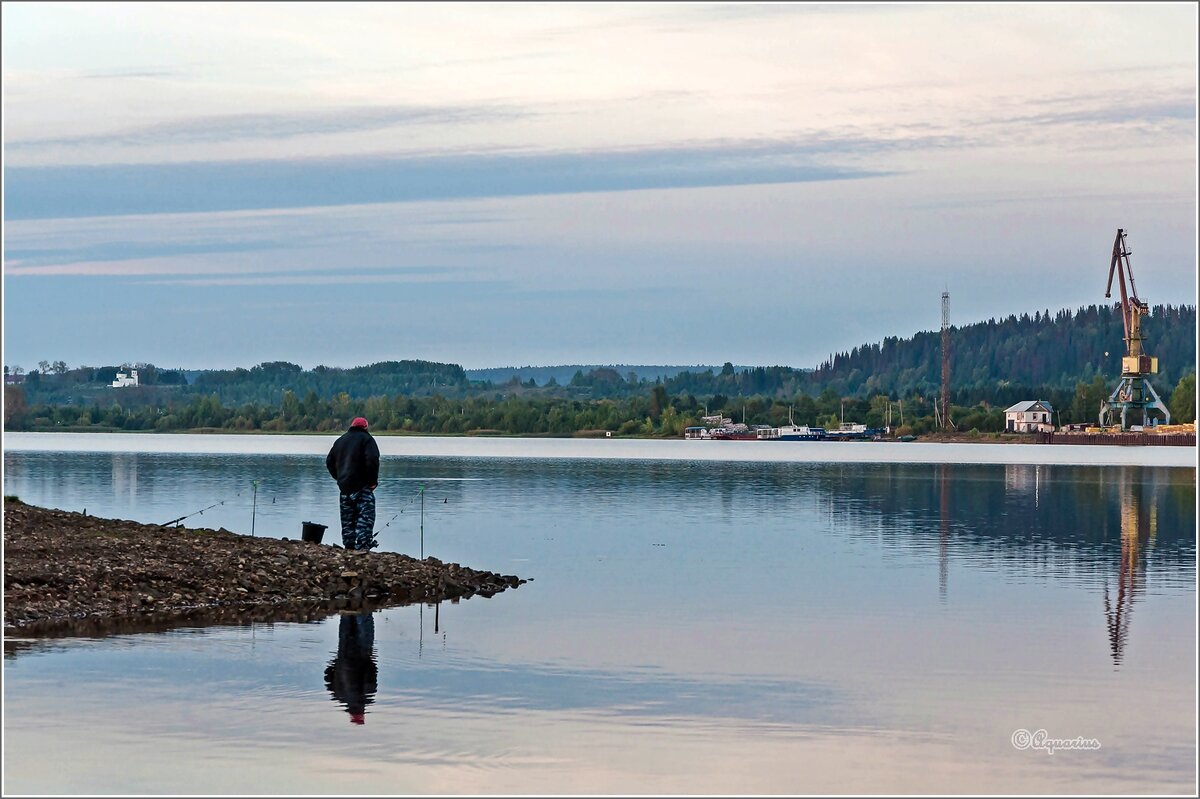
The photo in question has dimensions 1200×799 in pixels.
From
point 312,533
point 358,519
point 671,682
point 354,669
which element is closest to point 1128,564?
point 358,519

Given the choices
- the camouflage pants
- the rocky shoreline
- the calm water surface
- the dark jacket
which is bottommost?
the calm water surface

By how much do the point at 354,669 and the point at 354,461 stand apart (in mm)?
7659

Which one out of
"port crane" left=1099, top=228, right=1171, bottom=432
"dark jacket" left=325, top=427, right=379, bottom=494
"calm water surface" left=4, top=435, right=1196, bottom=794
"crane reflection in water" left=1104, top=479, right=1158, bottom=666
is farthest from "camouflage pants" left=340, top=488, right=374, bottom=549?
"port crane" left=1099, top=228, right=1171, bottom=432

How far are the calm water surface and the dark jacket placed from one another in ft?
8.70

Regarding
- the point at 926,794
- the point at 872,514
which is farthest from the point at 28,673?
the point at 872,514

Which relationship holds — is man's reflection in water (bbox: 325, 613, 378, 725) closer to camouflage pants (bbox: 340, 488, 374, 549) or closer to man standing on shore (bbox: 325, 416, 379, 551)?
man standing on shore (bbox: 325, 416, 379, 551)

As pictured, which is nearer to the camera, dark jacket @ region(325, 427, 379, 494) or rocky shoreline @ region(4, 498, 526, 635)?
rocky shoreline @ region(4, 498, 526, 635)

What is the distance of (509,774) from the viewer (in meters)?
12.8

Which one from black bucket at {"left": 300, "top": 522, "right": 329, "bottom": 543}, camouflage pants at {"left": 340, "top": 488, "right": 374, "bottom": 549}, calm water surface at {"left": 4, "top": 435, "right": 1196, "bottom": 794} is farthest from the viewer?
black bucket at {"left": 300, "top": 522, "right": 329, "bottom": 543}

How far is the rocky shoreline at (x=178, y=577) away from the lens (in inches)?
773

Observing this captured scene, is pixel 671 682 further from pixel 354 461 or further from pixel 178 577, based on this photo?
pixel 354 461

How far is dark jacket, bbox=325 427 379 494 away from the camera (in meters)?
24.3

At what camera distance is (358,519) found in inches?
984

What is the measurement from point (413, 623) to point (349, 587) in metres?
2.31
